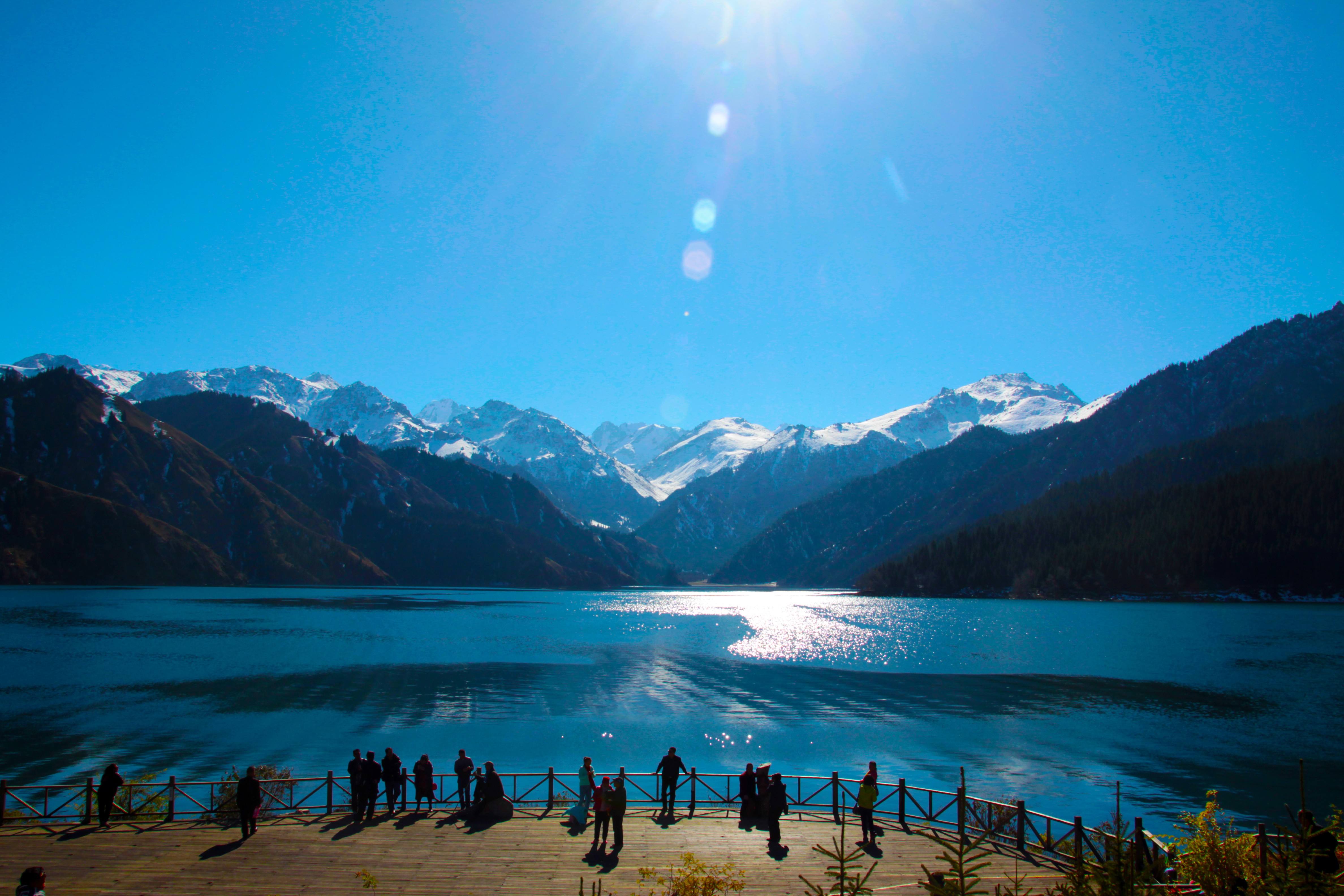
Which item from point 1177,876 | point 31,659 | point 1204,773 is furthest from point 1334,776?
point 31,659

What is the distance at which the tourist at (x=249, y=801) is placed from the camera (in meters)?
25.4

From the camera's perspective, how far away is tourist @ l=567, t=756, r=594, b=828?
1085 inches

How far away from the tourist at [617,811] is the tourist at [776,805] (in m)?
4.88

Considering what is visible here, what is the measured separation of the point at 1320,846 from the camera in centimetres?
1883

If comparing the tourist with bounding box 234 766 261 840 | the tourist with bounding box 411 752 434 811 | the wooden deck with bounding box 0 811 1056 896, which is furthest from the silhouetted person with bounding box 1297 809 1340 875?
Result: the tourist with bounding box 234 766 261 840

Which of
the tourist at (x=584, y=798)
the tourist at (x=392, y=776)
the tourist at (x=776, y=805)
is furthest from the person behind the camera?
the tourist at (x=392, y=776)

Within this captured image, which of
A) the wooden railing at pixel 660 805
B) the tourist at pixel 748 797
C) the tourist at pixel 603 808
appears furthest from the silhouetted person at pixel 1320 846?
the tourist at pixel 603 808

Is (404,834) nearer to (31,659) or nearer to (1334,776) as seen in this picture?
(1334,776)

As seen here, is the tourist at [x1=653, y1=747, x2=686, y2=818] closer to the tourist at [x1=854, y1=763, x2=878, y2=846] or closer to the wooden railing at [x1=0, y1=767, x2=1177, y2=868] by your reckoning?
the wooden railing at [x1=0, y1=767, x2=1177, y2=868]

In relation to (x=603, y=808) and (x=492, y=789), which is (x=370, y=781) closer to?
(x=492, y=789)

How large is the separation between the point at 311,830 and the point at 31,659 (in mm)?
99274

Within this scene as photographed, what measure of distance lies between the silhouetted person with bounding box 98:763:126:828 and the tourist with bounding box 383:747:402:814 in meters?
8.84

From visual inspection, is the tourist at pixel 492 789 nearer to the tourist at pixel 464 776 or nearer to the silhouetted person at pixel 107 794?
the tourist at pixel 464 776

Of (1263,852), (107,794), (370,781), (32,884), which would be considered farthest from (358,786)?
(1263,852)
